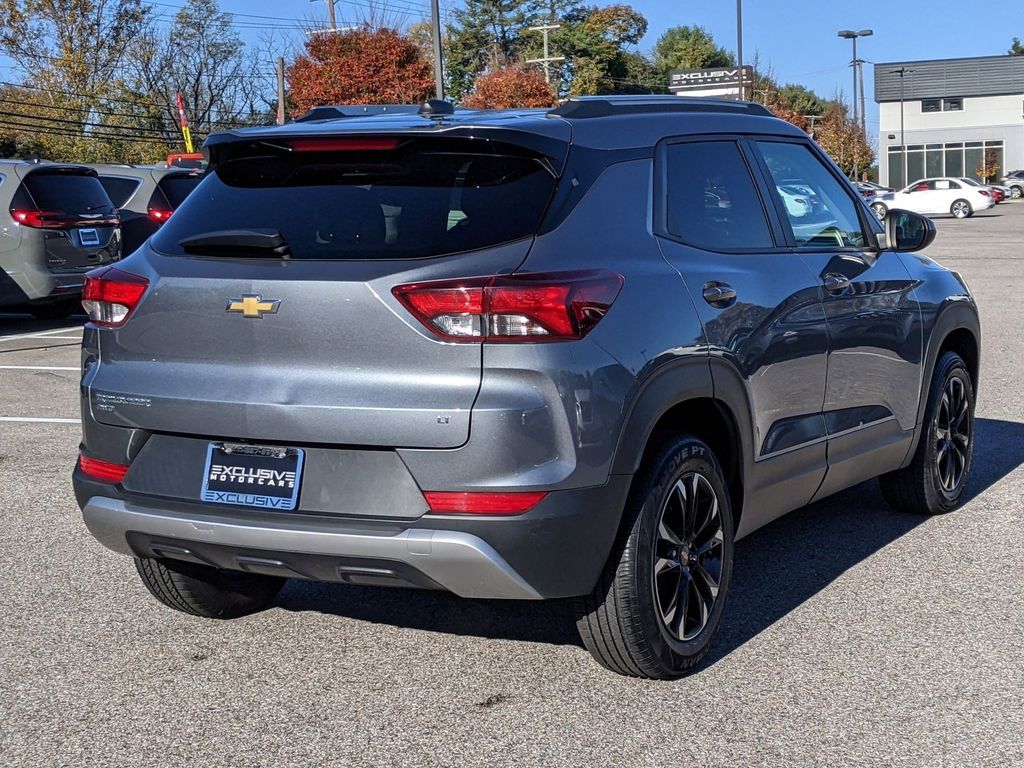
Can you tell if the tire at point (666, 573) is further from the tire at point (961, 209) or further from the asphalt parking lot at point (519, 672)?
the tire at point (961, 209)

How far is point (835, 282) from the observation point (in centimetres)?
517

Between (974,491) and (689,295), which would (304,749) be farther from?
(974,491)

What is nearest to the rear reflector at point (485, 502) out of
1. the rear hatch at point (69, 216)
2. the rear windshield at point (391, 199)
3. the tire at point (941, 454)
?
the rear windshield at point (391, 199)

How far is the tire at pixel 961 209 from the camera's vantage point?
173ft

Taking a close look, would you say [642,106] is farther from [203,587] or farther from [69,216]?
[69,216]

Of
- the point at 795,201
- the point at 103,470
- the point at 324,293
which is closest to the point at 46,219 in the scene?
the point at 795,201

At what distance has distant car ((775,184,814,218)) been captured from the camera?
16.9 feet

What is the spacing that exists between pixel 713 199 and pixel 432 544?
1760 mm

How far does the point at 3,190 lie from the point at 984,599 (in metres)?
12.7

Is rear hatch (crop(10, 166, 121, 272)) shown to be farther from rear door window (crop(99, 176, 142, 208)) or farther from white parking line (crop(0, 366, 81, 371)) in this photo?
white parking line (crop(0, 366, 81, 371))

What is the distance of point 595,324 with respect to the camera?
3723 millimetres

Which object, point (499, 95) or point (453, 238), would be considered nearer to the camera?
point (453, 238)

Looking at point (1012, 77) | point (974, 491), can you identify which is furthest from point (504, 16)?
point (974, 491)

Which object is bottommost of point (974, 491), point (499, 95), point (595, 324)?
point (974, 491)
